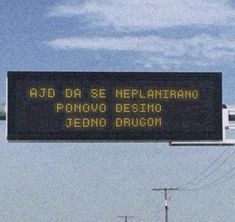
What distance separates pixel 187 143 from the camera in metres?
23.6

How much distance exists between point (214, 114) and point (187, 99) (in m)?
0.90

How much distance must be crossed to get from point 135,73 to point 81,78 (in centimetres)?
140

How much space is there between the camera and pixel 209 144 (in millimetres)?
23828

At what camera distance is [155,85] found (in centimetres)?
2289

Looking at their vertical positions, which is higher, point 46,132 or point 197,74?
point 197,74

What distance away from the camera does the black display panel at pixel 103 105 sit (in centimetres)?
2259

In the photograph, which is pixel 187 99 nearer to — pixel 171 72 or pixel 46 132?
pixel 171 72

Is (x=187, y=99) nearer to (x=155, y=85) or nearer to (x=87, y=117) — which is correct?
(x=155, y=85)

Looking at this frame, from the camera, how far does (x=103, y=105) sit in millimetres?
22531

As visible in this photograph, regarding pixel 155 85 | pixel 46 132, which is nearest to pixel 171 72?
pixel 155 85

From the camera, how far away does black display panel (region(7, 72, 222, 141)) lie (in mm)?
22594

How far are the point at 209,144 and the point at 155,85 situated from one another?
234cm

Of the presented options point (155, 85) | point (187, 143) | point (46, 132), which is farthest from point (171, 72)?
point (46, 132)

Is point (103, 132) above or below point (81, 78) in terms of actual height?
below
